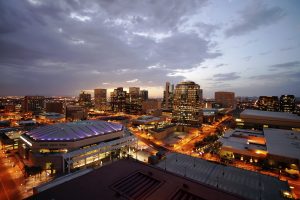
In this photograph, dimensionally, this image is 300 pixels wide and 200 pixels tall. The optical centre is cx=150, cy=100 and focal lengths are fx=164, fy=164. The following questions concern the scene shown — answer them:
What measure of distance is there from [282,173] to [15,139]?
11112 centimetres

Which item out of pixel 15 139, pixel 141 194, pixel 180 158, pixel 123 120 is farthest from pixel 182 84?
pixel 141 194

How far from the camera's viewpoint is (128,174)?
108 ft

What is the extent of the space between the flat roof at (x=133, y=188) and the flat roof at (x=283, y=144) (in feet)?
164

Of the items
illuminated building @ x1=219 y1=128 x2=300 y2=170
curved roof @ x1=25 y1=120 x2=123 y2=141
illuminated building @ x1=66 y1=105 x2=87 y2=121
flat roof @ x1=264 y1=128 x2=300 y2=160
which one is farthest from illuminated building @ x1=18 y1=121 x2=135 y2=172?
illuminated building @ x1=66 y1=105 x2=87 y2=121

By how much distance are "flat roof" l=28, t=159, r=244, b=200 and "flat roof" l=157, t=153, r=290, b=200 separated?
26.8ft

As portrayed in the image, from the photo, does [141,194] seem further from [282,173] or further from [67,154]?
[282,173]

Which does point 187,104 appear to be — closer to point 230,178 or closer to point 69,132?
point 69,132

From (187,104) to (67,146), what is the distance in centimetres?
11132

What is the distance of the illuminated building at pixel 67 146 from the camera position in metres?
56.0

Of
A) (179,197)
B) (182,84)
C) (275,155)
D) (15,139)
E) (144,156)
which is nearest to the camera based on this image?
(179,197)

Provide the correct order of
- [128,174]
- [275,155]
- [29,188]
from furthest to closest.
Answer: [275,155] → [29,188] → [128,174]

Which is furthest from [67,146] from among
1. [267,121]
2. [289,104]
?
[289,104]

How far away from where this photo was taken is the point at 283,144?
71.8 m

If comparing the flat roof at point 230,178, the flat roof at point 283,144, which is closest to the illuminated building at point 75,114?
the flat roof at point 230,178
